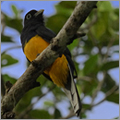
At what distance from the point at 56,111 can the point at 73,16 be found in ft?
7.73

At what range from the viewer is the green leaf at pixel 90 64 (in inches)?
167

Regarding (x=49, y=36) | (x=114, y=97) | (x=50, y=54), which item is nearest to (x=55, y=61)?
(x=49, y=36)

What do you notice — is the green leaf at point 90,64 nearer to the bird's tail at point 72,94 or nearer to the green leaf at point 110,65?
the green leaf at point 110,65

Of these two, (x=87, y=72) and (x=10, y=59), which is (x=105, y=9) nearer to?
(x=87, y=72)

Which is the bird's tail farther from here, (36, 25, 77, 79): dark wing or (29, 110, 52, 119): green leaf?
(29, 110, 52, 119): green leaf

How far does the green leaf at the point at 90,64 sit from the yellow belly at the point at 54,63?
0.70 meters

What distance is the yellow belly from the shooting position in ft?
11.9

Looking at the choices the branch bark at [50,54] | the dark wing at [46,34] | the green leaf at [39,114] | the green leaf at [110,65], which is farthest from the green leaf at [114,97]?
the branch bark at [50,54]

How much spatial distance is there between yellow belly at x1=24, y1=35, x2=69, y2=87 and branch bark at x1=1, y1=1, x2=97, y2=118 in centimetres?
85

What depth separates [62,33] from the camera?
2312 millimetres

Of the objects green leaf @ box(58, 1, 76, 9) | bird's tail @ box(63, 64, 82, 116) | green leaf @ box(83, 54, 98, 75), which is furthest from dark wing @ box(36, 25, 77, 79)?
green leaf @ box(58, 1, 76, 9)

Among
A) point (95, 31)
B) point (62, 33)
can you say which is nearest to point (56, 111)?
point (95, 31)

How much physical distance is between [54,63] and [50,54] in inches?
46.7

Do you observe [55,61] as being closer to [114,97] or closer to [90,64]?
[90,64]
